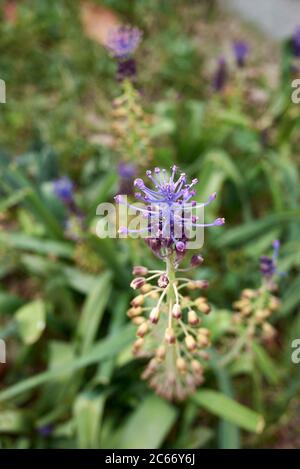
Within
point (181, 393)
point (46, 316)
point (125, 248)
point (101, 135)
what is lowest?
point (181, 393)

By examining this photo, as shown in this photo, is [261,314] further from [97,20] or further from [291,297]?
[97,20]

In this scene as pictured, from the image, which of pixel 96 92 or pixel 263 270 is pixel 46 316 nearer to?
pixel 263 270

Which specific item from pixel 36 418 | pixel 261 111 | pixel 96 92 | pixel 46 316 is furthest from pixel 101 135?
pixel 36 418

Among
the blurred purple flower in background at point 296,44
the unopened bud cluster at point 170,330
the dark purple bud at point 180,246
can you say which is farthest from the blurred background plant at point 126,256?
the dark purple bud at point 180,246

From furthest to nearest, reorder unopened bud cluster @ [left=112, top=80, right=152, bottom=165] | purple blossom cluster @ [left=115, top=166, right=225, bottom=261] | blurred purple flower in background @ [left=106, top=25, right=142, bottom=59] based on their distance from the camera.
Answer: unopened bud cluster @ [left=112, top=80, right=152, bottom=165], blurred purple flower in background @ [left=106, top=25, right=142, bottom=59], purple blossom cluster @ [left=115, top=166, right=225, bottom=261]

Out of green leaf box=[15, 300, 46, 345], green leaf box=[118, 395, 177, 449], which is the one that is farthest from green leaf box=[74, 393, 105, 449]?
green leaf box=[15, 300, 46, 345]

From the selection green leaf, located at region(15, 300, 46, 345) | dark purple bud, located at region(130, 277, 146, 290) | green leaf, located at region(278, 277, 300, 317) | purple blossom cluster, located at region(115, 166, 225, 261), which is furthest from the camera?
green leaf, located at region(278, 277, 300, 317)

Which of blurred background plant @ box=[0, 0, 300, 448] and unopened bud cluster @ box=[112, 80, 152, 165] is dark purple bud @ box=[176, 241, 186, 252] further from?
unopened bud cluster @ box=[112, 80, 152, 165]

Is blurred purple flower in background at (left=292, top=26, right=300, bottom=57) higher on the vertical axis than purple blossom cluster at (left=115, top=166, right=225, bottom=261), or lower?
higher
